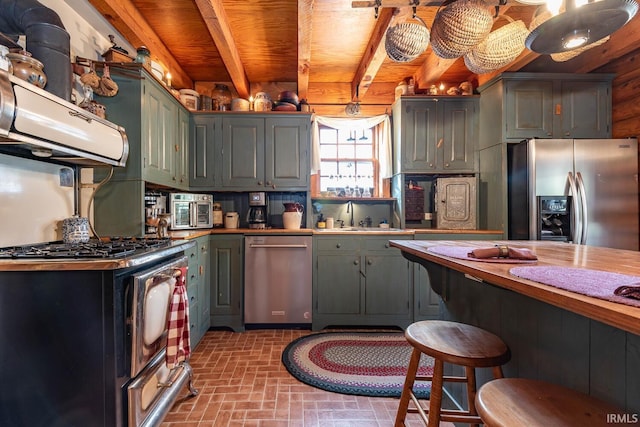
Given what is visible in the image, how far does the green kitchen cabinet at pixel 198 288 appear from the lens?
242 centimetres

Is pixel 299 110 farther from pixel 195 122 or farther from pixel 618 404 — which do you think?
pixel 618 404

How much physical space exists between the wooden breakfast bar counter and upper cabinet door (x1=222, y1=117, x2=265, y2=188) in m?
2.19

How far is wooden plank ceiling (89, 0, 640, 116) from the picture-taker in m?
2.28

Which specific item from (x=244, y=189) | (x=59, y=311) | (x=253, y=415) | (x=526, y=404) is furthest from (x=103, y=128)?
(x=526, y=404)

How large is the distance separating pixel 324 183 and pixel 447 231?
156 cm

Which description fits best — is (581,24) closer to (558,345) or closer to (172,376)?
(558,345)

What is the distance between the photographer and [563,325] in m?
1.02

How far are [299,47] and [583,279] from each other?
2.42m

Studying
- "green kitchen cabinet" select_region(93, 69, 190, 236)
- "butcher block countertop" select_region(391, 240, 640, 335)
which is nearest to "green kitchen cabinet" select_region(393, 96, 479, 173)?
"butcher block countertop" select_region(391, 240, 640, 335)

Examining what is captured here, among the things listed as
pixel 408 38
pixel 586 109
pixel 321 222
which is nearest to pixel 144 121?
pixel 408 38

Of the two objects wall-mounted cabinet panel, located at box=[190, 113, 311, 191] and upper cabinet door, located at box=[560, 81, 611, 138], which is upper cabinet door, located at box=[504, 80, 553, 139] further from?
wall-mounted cabinet panel, located at box=[190, 113, 311, 191]

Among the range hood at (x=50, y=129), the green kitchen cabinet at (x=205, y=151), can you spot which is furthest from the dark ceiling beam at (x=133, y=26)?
the range hood at (x=50, y=129)

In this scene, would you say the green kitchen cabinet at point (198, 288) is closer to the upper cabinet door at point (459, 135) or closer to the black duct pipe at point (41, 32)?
the black duct pipe at point (41, 32)

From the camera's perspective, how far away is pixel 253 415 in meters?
1.75
